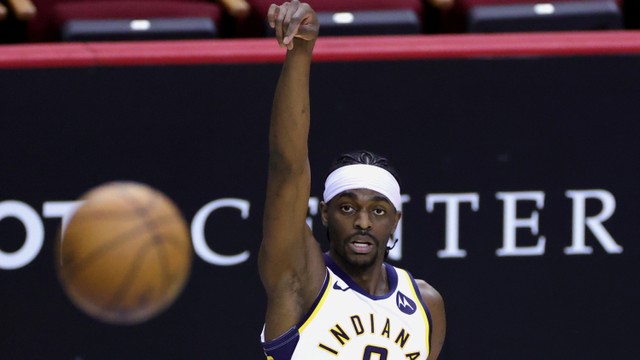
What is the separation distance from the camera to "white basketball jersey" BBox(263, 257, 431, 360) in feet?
13.0

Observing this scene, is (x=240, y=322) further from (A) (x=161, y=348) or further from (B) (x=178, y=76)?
(B) (x=178, y=76)

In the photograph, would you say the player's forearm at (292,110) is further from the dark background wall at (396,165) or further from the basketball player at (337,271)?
the dark background wall at (396,165)

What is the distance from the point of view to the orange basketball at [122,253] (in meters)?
4.94

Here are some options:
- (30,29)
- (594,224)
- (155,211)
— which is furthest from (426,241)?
(30,29)

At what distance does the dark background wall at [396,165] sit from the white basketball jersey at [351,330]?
1.36m

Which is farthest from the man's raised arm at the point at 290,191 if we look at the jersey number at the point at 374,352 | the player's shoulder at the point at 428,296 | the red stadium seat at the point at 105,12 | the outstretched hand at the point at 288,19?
the red stadium seat at the point at 105,12

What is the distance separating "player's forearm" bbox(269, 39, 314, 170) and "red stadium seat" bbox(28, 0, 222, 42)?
7.79ft

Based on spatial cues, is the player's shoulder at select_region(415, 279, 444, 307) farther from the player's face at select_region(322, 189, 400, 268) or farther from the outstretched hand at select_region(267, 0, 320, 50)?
the outstretched hand at select_region(267, 0, 320, 50)

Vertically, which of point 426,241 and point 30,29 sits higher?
point 30,29

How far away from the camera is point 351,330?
4.06 metres

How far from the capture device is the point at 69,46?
17.5 feet

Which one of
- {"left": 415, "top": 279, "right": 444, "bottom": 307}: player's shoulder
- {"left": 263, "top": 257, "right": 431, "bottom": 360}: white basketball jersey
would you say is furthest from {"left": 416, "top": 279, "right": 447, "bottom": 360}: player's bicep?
{"left": 263, "top": 257, "right": 431, "bottom": 360}: white basketball jersey

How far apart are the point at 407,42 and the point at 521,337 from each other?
4.15 ft

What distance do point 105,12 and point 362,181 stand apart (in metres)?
2.27
